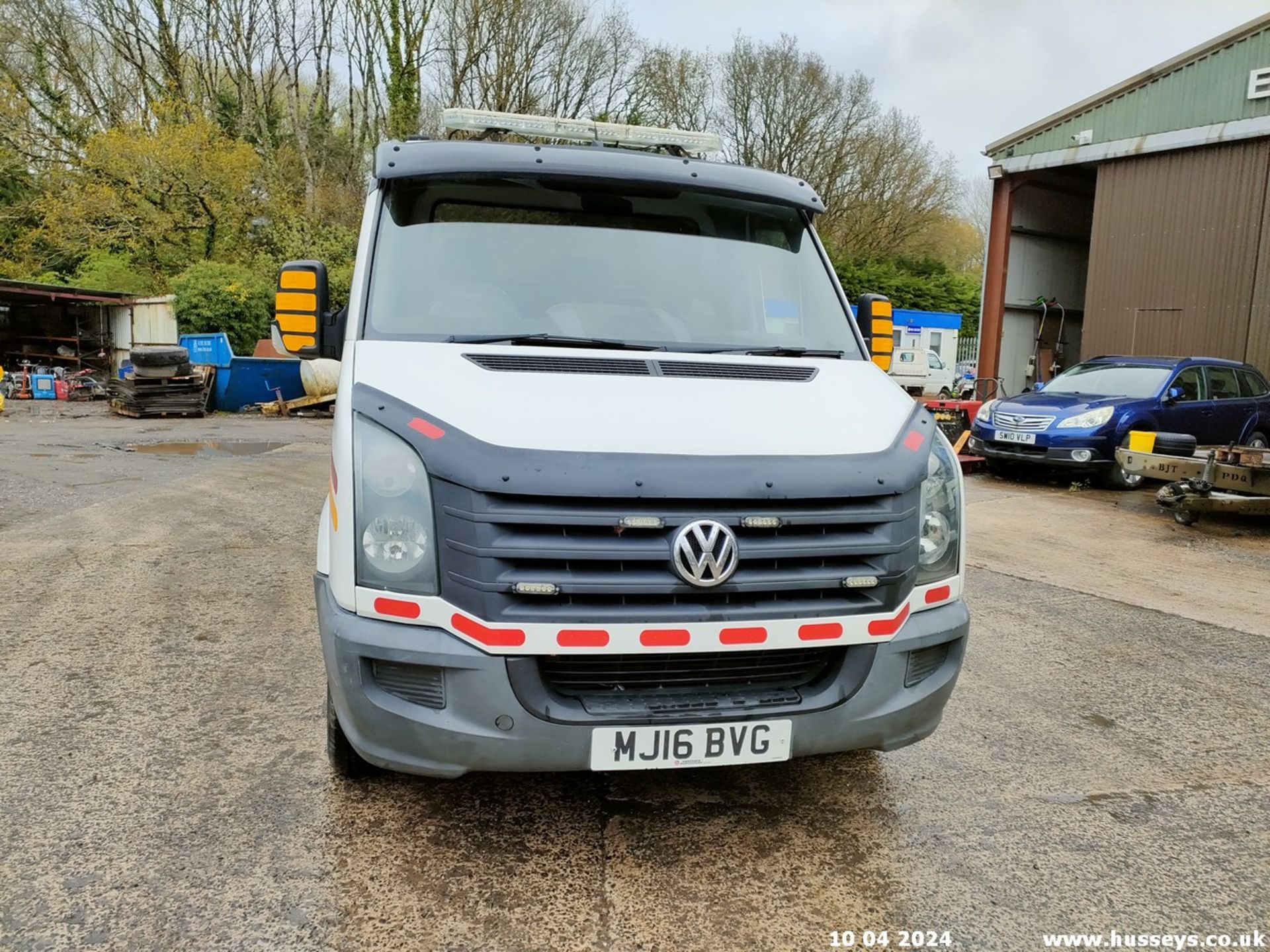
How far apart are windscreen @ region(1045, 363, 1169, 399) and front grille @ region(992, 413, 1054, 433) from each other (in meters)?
1.01

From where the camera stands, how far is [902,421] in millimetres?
2844

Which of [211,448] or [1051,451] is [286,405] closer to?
[211,448]

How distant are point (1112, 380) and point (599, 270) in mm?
10449

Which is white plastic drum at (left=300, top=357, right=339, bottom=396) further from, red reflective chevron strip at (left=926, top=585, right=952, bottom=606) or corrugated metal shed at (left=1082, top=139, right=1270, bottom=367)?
red reflective chevron strip at (left=926, top=585, right=952, bottom=606)

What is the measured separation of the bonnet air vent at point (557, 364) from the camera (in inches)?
112

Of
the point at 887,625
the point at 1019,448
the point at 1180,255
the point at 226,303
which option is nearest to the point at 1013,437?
A: the point at 1019,448

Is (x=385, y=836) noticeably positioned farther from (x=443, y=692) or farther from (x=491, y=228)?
(x=491, y=228)

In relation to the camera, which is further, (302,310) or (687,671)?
(302,310)

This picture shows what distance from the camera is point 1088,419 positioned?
36.2 ft

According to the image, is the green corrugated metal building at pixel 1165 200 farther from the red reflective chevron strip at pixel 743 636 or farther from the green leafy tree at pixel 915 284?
the red reflective chevron strip at pixel 743 636

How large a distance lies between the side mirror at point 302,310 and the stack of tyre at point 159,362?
16749 millimetres

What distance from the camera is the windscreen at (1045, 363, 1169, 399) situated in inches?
451

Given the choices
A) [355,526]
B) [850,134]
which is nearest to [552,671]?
[355,526]

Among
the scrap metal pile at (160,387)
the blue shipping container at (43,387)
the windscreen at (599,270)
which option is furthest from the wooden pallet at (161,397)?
the windscreen at (599,270)
